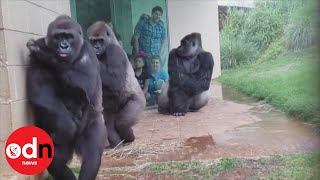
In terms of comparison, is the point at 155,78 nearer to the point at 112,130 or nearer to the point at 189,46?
the point at 189,46

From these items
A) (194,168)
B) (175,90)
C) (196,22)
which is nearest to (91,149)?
(194,168)

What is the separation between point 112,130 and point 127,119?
157 millimetres

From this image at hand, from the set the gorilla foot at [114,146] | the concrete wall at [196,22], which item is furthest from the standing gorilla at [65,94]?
the concrete wall at [196,22]

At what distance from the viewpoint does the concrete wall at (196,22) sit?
638 cm

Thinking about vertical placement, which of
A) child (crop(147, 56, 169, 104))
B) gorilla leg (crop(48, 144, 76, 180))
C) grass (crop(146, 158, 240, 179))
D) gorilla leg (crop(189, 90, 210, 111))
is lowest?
grass (crop(146, 158, 240, 179))

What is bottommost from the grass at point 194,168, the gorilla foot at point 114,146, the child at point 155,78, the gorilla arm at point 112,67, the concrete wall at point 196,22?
the gorilla foot at point 114,146

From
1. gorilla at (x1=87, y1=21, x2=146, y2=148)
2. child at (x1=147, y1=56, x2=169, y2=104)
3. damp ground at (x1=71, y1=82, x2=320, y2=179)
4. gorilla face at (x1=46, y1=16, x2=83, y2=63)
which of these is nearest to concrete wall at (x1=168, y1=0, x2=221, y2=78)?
child at (x1=147, y1=56, x2=169, y2=104)

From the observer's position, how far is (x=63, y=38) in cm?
196

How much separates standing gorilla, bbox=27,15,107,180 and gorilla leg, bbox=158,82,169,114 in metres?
2.97

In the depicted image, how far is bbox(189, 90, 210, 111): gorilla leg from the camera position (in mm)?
5114

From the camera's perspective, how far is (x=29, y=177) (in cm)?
181

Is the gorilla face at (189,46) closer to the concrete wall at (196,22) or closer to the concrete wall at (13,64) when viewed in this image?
the concrete wall at (196,22)

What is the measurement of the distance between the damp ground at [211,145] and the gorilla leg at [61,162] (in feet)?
1.23

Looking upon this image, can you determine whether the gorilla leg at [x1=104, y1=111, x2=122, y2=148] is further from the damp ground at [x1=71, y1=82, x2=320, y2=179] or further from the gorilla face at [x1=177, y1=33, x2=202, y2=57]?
the gorilla face at [x1=177, y1=33, x2=202, y2=57]
